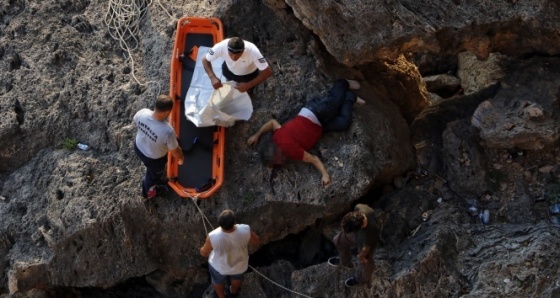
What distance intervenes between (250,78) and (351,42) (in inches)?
46.2

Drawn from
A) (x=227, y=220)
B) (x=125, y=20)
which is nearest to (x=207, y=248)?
(x=227, y=220)

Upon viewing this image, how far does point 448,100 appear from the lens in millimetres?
9805

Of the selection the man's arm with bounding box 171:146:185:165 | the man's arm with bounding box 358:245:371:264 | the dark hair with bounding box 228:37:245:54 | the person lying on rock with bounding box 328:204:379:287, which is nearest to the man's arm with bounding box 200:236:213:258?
the man's arm with bounding box 171:146:185:165

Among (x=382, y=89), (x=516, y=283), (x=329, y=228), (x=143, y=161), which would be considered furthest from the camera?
(x=382, y=89)

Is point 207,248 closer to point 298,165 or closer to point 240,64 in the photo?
point 298,165

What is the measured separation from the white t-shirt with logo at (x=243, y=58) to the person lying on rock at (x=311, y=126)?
0.65 meters

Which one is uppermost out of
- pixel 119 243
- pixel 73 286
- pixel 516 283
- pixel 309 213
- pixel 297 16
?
pixel 297 16

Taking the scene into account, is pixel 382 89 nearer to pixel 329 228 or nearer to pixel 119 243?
pixel 329 228

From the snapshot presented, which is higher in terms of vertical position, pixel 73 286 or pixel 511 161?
pixel 511 161

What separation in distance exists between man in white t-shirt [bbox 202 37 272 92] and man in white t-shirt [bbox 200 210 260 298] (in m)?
1.74

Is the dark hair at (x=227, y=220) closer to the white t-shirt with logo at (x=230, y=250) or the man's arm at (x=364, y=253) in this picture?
the white t-shirt with logo at (x=230, y=250)

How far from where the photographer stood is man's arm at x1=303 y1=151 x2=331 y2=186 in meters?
8.32

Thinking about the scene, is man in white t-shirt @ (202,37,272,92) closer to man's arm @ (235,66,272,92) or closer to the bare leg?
man's arm @ (235,66,272,92)

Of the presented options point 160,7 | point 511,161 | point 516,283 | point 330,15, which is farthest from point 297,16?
point 516,283
